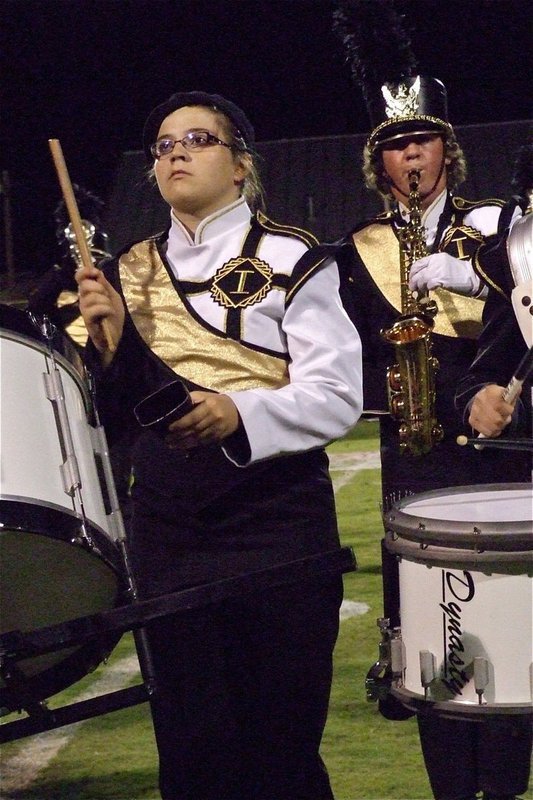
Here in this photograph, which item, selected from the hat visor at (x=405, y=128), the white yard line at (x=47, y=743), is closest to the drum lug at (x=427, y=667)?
the white yard line at (x=47, y=743)

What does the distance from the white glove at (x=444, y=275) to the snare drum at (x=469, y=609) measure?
101cm

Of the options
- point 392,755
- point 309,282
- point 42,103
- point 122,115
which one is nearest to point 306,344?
point 309,282

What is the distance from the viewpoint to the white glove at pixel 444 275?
326cm

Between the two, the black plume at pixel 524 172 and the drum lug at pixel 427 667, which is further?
the black plume at pixel 524 172

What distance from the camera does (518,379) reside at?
2.27 m

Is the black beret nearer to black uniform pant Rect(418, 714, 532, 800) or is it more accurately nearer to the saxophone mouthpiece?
the saxophone mouthpiece

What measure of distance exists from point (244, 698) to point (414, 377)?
3.99ft

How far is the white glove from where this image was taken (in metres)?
3.26

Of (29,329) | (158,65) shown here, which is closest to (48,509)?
(29,329)

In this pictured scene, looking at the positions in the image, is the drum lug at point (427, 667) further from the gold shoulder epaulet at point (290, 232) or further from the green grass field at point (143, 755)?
the green grass field at point (143, 755)

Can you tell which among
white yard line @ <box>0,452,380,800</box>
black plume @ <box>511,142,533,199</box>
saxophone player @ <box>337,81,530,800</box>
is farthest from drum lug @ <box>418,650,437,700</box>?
black plume @ <box>511,142,533,199</box>

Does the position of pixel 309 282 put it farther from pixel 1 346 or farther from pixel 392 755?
pixel 392 755

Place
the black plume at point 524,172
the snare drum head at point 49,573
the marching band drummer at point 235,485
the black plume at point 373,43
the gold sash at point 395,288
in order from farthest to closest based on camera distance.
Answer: the black plume at point 524,172 < the black plume at point 373,43 < the gold sash at point 395,288 < the marching band drummer at point 235,485 < the snare drum head at point 49,573

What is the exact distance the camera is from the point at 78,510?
2092mm
